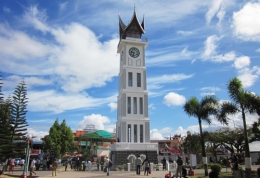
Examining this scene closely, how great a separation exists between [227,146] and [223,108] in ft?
76.1

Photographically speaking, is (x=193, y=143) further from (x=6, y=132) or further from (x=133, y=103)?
(x=6, y=132)

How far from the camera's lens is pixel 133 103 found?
3444 cm

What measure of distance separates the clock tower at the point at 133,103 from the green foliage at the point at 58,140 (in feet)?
33.8

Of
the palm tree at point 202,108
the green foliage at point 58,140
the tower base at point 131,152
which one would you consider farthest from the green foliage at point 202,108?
the green foliage at point 58,140

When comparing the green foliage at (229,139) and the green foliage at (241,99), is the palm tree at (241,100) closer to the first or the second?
the green foliage at (241,99)

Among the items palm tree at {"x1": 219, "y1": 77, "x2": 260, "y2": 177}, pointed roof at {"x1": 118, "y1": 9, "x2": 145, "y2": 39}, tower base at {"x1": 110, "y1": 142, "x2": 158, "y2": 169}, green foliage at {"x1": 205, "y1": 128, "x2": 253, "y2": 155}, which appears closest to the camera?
palm tree at {"x1": 219, "y1": 77, "x2": 260, "y2": 177}

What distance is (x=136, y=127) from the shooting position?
110 feet

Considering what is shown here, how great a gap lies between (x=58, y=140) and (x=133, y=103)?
47.2 ft

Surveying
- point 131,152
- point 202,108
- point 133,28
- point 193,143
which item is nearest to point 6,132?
point 131,152

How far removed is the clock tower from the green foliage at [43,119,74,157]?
10.3 metres

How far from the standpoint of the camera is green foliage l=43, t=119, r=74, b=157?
128ft

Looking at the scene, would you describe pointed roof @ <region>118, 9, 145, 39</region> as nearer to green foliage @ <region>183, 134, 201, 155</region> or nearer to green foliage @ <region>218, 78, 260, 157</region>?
green foliage @ <region>183, 134, 201, 155</region>

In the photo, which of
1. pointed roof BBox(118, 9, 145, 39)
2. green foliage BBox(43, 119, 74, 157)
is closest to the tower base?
green foliage BBox(43, 119, 74, 157)

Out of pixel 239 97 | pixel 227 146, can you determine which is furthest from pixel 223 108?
pixel 227 146
